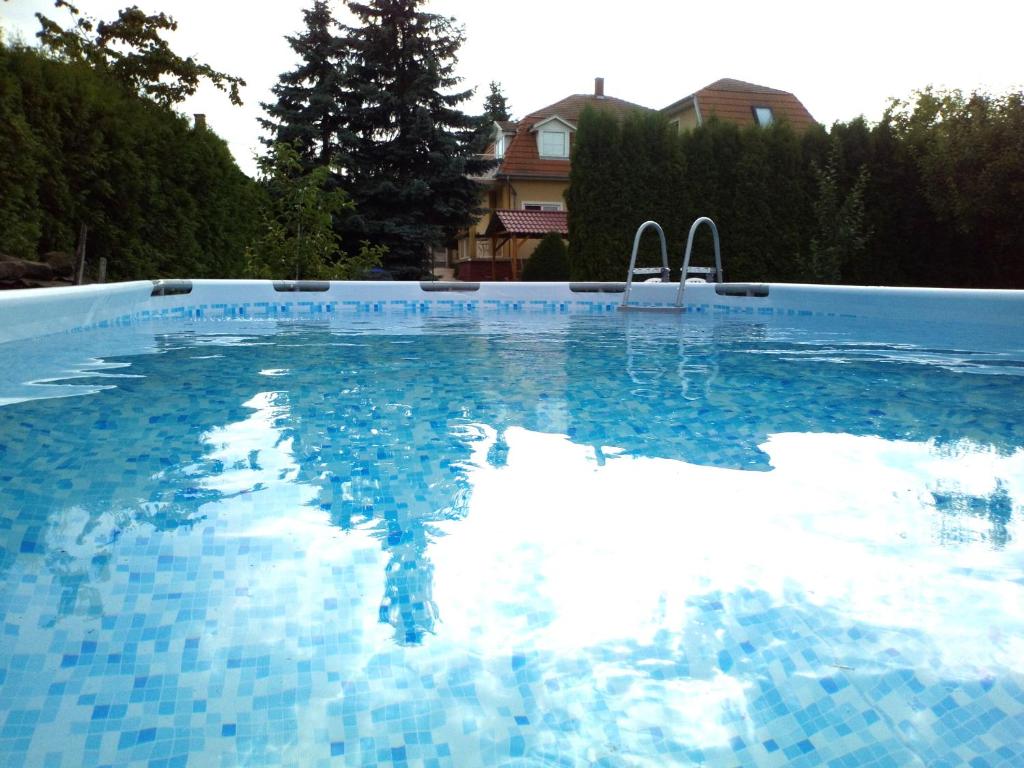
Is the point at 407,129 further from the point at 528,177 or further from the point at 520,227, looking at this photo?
the point at 528,177

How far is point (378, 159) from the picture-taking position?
21109 mm

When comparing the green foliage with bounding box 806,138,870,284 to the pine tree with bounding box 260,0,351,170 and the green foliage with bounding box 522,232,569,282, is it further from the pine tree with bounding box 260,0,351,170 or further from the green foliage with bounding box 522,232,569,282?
the pine tree with bounding box 260,0,351,170

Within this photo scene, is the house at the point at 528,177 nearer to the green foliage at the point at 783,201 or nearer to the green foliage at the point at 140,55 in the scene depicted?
the green foliage at the point at 140,55

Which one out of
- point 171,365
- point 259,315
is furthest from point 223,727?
point 259,315

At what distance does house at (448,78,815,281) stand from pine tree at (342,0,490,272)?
145 cm

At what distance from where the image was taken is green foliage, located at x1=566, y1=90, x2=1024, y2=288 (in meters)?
14.0

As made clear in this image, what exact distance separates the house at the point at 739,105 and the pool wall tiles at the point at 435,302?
1586 cm

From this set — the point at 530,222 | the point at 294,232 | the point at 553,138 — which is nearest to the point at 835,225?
the point at 294,232

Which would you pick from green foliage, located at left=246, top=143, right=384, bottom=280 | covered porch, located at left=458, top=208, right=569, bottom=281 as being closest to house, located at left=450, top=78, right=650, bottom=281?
covered porch, located at left=458, top=208, right=569, bottom=281

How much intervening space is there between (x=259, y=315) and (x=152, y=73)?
13.6 meters

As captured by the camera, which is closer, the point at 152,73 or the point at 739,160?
the point at 739,160

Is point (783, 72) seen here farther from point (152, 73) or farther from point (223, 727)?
point (223, 727)

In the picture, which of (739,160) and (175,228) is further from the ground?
(739,160)

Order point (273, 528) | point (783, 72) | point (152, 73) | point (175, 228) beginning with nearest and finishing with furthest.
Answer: point (273, 528)
point (175, 228)
point (152, 73)
point (783, 72)
